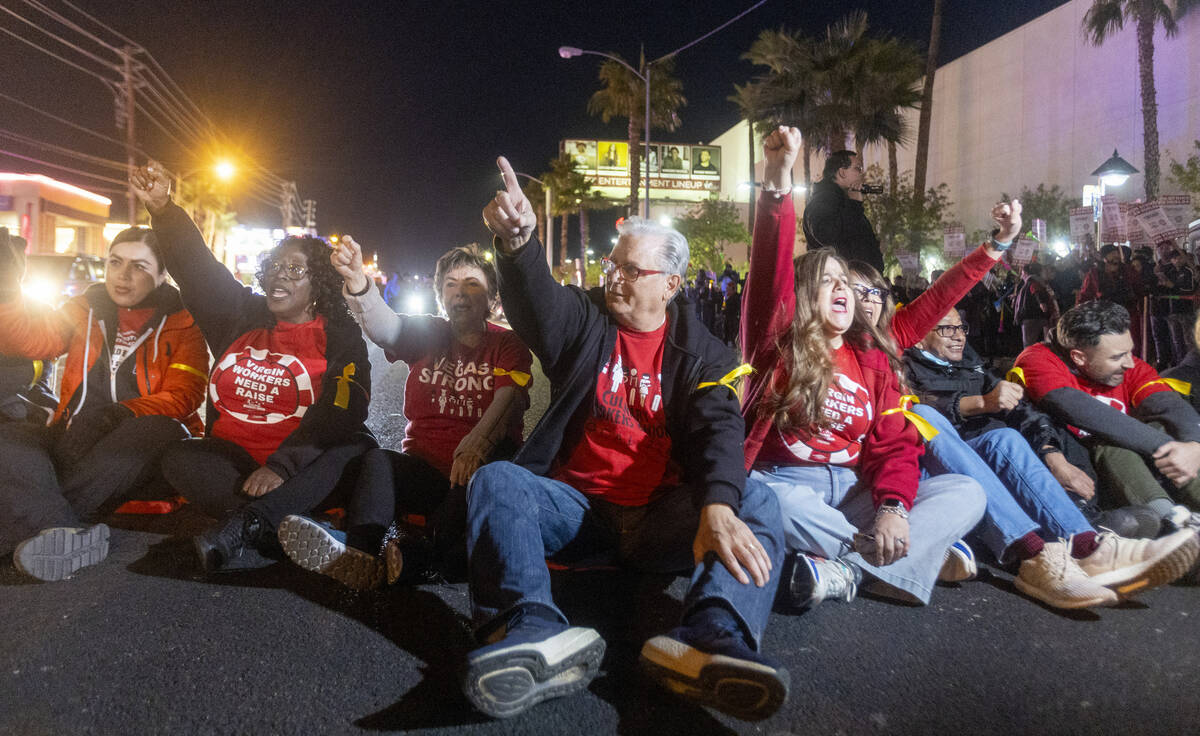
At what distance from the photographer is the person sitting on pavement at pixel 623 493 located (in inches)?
81.2

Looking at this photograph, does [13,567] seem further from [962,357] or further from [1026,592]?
[962,357]

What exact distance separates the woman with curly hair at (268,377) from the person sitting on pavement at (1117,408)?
324 centimetres

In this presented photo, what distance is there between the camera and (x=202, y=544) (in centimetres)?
304

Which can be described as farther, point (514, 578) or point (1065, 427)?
point (1065, 427)

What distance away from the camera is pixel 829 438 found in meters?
3.25

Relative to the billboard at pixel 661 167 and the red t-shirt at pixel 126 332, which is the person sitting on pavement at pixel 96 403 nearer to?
the red t-shirt at pixel 126 332

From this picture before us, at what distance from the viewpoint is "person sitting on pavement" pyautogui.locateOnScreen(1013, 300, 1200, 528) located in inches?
143

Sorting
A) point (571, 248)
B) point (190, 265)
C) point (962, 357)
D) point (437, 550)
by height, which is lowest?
point (437, 550)

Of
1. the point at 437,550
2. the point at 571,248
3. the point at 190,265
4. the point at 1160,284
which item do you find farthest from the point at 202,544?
the point at 571,248

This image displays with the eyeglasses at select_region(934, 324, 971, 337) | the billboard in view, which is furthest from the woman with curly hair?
the billboard

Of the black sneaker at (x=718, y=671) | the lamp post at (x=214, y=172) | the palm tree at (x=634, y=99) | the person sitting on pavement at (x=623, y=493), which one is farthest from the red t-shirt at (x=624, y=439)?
the lamp post at (x=214, y=172)

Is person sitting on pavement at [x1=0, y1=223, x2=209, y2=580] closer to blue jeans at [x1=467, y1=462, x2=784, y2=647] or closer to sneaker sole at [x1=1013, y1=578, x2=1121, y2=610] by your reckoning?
blue jeans at [x1=467, y1=462, x2=784, y2=647]

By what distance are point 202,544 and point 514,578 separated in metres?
1.48

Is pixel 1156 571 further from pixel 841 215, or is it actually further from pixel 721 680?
pixel 841 215
